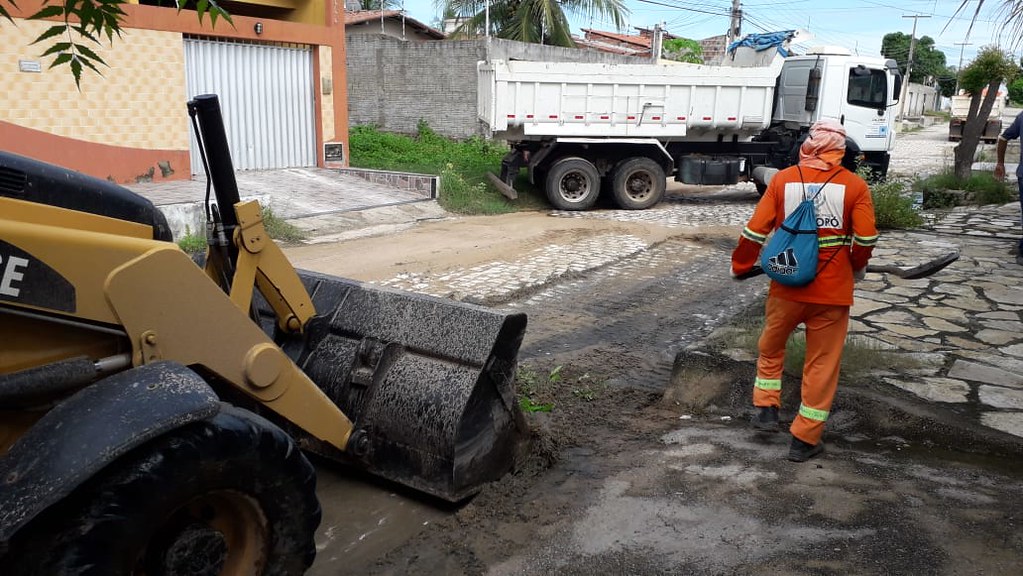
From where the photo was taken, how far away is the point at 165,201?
11.0 m

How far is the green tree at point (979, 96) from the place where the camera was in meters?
14.2

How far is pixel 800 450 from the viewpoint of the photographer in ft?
13.4

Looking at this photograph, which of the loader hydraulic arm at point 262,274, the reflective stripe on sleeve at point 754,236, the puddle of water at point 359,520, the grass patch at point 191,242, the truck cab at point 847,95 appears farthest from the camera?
the truck cab at point 847,95

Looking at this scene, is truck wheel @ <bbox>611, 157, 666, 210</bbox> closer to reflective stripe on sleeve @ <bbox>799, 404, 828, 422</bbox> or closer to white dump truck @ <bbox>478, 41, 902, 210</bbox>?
white dump truck @ <bbox>478, 41, 902, 210</bbox>

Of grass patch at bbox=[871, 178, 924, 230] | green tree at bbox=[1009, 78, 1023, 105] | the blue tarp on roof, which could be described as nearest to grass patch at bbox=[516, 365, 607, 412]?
grass patch at bbox=[871, 178, 924, 230]

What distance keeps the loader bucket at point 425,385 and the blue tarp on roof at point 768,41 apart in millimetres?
13738

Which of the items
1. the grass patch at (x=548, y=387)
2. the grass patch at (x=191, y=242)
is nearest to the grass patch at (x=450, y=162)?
the grass patch at (x=191, y=242)

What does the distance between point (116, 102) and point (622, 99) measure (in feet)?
25.5

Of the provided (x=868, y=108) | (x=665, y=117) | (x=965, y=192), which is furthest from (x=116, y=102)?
(x=965, y=192)

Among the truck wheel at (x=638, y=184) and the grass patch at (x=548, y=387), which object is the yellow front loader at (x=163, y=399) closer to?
the grass patch at (x=548, y=387)

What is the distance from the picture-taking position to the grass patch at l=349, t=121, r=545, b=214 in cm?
1423

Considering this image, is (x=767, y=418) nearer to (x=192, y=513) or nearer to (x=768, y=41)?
(x=192, y=513)

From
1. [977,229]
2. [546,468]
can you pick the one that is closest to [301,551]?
[546,468]

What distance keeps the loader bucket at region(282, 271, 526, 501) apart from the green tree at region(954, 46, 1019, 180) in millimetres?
12878
